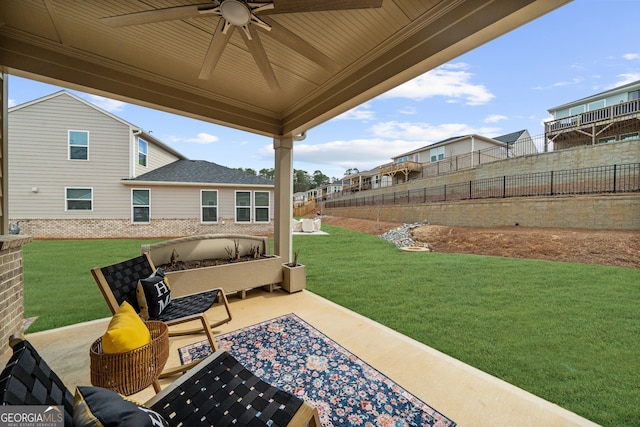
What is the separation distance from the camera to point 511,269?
538 cm

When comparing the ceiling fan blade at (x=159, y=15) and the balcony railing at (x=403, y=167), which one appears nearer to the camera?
the ceiling fan blade at (x=159, y=15)

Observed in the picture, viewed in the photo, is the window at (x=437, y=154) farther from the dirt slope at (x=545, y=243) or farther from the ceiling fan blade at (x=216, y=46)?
the ceiling fan blade at (x=216, y=46)

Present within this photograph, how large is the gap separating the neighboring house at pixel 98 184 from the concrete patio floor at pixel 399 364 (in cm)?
785

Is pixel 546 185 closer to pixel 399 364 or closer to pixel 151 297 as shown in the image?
pixel 399 364

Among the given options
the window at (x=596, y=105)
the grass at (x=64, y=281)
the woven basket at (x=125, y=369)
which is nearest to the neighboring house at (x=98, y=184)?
the grass at (x=64, y=281)

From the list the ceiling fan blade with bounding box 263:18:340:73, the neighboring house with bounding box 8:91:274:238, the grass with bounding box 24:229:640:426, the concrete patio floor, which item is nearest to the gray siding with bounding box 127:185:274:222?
the neighboring house with bounding box 8:91:274:238

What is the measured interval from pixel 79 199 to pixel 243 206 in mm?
5827

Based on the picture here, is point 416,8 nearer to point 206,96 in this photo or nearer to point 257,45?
point 257,45

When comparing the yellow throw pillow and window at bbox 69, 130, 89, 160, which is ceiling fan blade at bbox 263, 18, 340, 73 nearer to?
the yellow throw pillow

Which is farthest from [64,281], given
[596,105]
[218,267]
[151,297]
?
[596,105]

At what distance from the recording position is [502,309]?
11.6 feet

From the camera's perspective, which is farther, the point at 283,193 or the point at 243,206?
the point at 243,206

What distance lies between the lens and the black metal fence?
320 inches

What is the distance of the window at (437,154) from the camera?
20.5 meters
